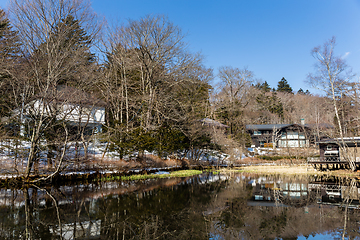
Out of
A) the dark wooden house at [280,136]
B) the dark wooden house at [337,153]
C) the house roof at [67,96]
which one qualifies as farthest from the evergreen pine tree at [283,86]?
the house roof at [67,96]

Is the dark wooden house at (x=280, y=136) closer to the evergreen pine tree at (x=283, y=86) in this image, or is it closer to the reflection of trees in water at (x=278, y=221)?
the evergreen pine tree at (x=283, y=86)

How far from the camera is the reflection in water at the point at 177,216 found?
19.9ft

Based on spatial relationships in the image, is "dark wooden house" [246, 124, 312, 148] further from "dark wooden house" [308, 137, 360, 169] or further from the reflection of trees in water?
the reflection of trees in water

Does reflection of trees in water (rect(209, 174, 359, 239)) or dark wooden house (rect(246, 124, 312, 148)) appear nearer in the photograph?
reflection of trees in water (rect(209, 174, 359, 239))

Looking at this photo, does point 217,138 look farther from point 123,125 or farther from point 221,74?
point 221,74

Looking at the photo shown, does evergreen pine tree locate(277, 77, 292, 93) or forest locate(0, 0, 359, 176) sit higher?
evergreen pine tree locate(277, 77, 292, 93)

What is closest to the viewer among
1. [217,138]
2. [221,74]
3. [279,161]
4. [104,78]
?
[104,78]

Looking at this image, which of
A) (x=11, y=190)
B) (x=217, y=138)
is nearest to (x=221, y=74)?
(x=217, y=138)

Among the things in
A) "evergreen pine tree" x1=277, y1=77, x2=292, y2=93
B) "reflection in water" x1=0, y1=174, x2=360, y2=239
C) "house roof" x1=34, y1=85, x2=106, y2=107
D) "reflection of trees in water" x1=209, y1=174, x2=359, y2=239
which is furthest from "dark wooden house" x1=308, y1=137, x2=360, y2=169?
"evergreen pine tree" x1=277, y1=77, x2=292, y2=93

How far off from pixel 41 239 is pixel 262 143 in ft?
159

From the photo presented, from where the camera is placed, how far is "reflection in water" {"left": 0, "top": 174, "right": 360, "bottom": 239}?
6070 millimetres

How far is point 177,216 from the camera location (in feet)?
24.9

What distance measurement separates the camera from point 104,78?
23.9 metres

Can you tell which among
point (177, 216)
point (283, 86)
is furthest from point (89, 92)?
point (283, 86)
